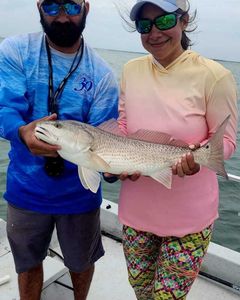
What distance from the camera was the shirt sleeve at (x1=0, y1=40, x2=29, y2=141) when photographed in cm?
272

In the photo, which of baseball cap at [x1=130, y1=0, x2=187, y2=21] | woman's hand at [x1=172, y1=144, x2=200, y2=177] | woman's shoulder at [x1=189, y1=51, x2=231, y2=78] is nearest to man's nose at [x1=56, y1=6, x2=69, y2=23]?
baseball cap at [x1=130, y1=0, x2=187, y2=21]

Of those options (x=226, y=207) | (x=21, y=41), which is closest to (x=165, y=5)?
(x=21, y=41)

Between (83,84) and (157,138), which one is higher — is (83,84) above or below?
above

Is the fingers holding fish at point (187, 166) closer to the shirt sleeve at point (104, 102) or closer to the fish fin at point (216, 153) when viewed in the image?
the fish fin at point (216, 153)

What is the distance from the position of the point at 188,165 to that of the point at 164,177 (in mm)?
182

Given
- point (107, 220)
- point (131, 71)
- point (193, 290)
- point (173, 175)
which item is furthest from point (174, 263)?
point (107, 220)

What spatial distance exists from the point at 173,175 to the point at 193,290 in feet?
6.51

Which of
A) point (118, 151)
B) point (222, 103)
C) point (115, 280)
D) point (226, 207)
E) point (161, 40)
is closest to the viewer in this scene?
point (222, 103)

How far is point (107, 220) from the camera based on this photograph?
4926 mm

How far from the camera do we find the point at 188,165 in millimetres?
2539

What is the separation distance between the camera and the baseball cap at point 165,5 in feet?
8.27

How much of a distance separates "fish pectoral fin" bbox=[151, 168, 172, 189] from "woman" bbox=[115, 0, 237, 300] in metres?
0.06

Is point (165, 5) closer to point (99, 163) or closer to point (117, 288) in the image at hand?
point (99, 163)

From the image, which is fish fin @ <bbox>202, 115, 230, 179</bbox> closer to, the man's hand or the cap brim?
the cap brim
